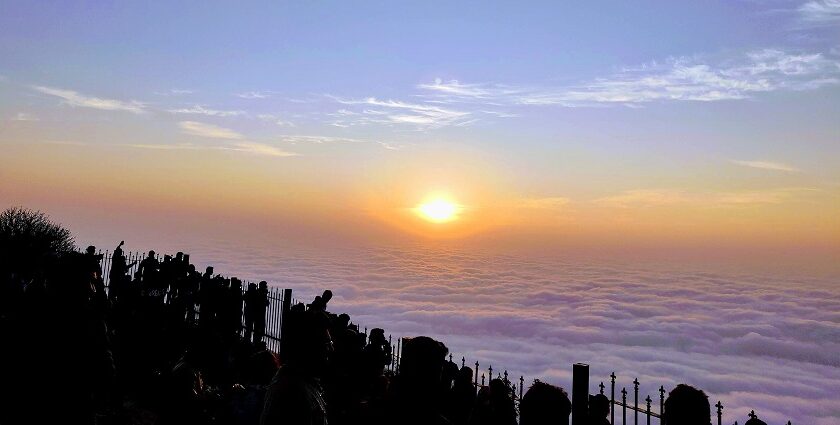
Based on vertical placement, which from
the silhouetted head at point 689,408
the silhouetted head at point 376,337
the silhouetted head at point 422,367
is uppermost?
the silhouetted head at point 422,367

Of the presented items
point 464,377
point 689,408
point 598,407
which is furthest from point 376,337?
point 689,408

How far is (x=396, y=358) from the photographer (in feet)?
35.5

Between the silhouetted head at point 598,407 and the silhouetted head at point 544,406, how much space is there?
110 inches

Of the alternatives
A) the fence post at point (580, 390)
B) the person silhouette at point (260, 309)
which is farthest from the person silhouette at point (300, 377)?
the person silhouette at point (260, 309)

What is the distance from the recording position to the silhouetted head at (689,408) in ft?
9.33

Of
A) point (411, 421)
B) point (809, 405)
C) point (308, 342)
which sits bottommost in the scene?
point (809, 405)

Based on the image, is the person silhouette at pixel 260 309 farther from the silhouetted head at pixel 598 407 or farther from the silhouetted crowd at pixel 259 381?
the silhouetted head at pixel 598 407


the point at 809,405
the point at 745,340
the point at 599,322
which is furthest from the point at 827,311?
the point at 809,405

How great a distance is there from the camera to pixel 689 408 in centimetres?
286

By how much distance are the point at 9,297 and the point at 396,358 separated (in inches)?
336

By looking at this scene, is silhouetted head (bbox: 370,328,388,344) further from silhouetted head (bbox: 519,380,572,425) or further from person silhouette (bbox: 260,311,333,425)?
silhouetted head (bbox: 519,380,572,425)

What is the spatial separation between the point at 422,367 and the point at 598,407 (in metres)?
3.39

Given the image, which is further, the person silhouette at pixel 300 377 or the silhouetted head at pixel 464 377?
the silhouetted head at pixel 464 377

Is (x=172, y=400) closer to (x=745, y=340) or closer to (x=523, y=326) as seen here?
(x=523, y=326)
